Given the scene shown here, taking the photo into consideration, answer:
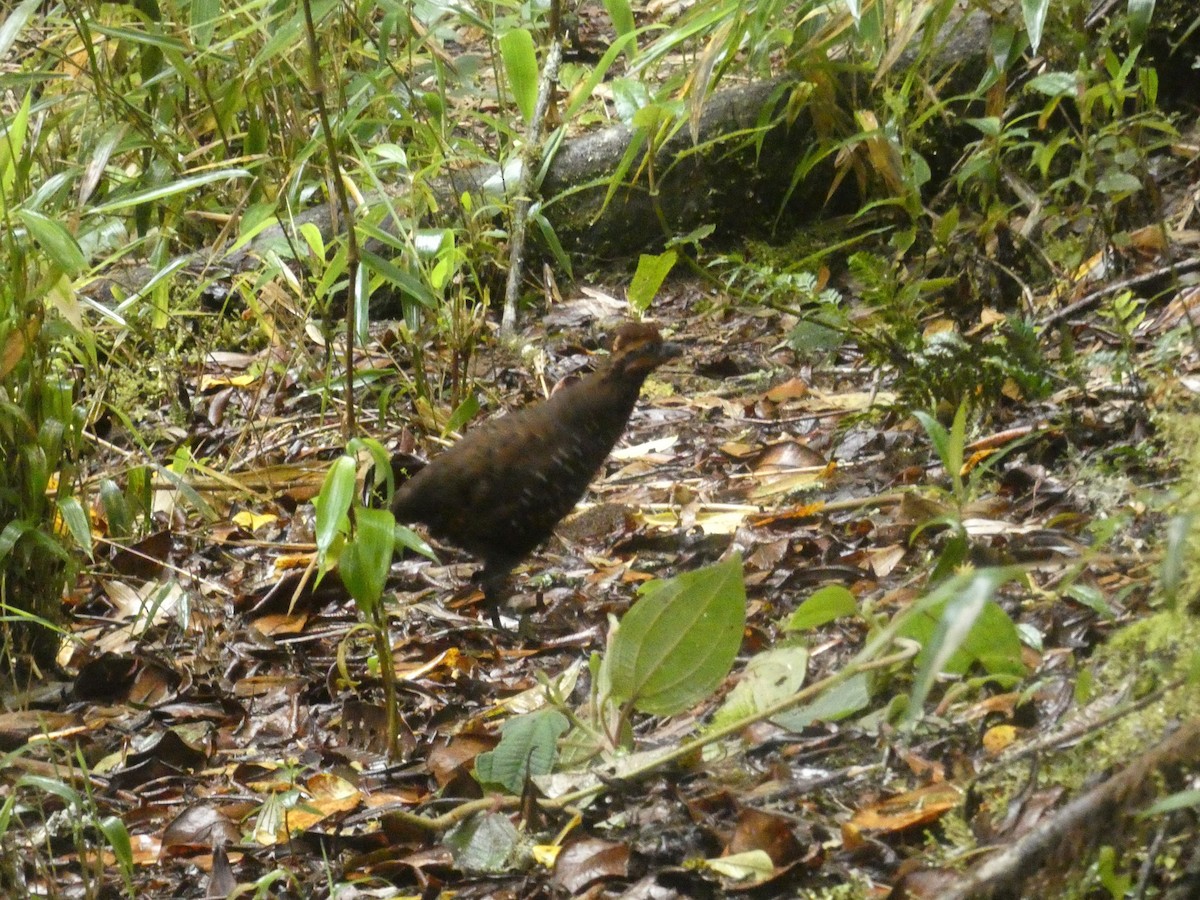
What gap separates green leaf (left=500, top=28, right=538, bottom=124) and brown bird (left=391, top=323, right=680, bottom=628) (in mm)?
1134

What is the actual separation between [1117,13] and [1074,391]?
1.63 meters

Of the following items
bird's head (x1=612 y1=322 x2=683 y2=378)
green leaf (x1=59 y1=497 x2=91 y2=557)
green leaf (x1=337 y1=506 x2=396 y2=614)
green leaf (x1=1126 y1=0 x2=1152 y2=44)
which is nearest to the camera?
green leaf (x1=337 y1=506 x2=396 y2=614)

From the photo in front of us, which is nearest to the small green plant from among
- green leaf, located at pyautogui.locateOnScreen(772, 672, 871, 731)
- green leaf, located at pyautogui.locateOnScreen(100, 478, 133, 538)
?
green leaf, located at pyautogui.locateOnScreen(772, 672, 871, 731)

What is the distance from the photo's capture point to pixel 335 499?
8.73ft

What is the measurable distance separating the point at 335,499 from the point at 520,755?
24.8 inches

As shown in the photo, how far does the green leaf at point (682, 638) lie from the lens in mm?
2551

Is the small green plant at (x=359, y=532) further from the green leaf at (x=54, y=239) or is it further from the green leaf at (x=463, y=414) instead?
the green leaf at (x=463, y=414)

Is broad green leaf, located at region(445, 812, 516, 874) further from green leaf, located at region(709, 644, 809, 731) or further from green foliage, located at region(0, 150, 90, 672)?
green foliage, located at region(0, 150, 90, 672)

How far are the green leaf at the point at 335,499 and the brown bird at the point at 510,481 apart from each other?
132 centimetres

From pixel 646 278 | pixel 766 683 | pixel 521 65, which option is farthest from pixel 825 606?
pixel 521 65

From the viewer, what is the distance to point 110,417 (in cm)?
538

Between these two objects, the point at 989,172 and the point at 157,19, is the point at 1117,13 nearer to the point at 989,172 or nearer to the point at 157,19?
the point at 989,172

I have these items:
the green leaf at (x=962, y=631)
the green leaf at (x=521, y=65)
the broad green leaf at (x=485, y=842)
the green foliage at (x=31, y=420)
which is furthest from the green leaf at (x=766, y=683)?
the green leaf at (x=521, y=65)

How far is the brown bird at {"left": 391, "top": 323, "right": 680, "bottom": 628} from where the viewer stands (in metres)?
4.10
